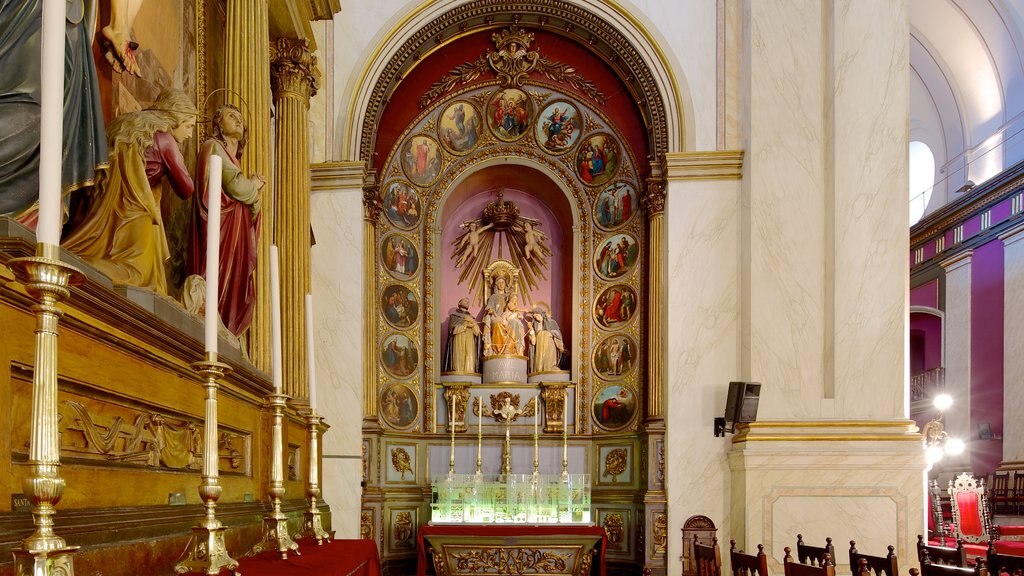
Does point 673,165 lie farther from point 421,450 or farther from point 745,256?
point 421,450

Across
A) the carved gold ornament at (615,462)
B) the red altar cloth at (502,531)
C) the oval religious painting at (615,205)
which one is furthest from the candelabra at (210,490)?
the oval religious painting at (615,205)

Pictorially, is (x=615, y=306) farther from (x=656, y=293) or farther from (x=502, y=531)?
(x=502, y=531)

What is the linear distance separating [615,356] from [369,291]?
3684 mm

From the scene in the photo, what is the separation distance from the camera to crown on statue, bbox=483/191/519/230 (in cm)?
1492

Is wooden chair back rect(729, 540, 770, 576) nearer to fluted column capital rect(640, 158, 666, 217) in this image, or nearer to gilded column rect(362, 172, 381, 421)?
gilded column rect(362, 172, 381, 421)

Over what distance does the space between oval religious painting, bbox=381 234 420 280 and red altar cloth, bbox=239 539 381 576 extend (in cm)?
847

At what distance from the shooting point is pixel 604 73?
45.6ft

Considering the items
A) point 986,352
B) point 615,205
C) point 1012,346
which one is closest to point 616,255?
point 615,205

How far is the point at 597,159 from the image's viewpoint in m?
14.4

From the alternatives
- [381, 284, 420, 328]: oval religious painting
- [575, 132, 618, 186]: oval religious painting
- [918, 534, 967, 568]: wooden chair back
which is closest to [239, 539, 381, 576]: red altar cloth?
[918, 534, 967, 568]: wooden chair back

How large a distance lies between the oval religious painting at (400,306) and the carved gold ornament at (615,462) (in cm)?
343

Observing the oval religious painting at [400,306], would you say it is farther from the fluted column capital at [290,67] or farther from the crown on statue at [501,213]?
the fluted column capital at [290,67]

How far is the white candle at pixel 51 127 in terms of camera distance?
5.43 ft

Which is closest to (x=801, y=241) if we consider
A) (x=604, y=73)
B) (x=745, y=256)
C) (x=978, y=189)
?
(x=745, y=256)
